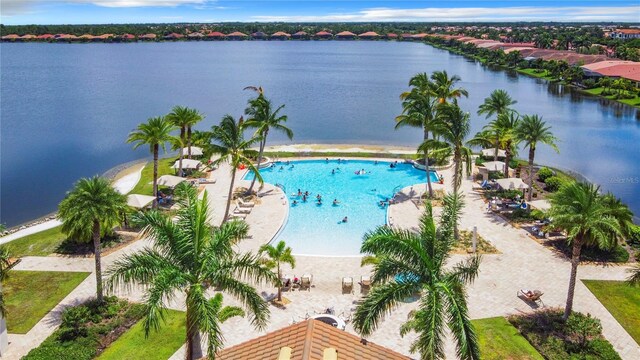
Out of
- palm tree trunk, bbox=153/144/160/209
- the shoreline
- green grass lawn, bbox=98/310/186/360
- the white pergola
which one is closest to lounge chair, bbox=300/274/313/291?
green grass lawn, bbox=98/310/186/360

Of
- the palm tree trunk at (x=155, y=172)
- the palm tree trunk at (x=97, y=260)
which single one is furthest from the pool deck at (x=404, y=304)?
the palm tree trunk at (x=155, y=172)

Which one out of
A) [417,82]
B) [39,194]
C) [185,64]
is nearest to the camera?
[39,194]

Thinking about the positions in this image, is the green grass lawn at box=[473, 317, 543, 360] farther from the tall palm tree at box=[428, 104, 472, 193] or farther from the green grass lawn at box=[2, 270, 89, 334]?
the green grass lawn at box=[2, 270, 89, 334]

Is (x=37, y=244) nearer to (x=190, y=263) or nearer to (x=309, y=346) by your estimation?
(x=190, y=263)

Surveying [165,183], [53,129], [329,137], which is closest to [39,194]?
[165,183]

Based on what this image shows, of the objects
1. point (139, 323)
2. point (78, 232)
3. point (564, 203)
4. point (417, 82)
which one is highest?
point (417, 82)

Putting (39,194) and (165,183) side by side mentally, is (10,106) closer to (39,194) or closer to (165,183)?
(39,194)
